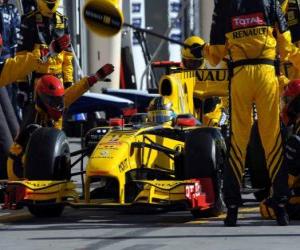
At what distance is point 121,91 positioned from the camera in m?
19.7

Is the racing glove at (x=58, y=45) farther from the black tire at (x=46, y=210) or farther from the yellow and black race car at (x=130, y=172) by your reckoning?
the black tire at (x=46, y=210)

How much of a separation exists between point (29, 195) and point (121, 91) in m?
10.9

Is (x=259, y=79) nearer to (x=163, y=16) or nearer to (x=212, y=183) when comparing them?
(x=212, y=183)

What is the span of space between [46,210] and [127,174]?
83 centimetres

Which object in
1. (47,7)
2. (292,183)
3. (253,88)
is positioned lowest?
(292,183)

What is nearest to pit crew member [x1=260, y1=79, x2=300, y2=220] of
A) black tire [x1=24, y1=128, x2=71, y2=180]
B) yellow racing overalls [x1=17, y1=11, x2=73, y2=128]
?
black tire [x1=24, y1=128, x2=71, y2=180]

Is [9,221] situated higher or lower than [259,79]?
lower

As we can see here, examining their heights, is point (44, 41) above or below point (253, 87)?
above

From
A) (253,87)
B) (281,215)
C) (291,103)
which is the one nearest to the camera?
(281,215)

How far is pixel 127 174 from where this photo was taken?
29.5 ft

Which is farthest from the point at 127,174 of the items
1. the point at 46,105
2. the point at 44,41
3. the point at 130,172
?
the point at 44,41

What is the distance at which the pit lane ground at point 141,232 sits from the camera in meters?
7.59

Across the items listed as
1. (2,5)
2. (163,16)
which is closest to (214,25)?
(2,5)

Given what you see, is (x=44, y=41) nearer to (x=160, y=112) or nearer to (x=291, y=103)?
(x=160, y=112)
